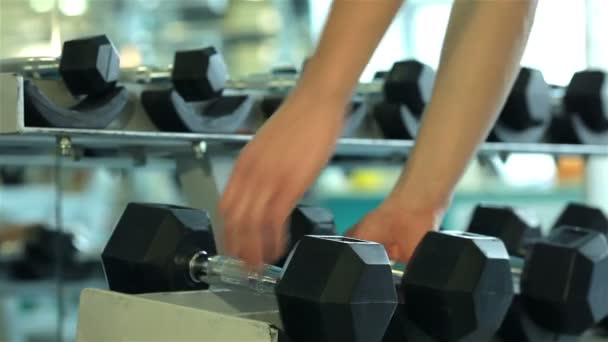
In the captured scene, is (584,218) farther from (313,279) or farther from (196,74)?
(313,279)

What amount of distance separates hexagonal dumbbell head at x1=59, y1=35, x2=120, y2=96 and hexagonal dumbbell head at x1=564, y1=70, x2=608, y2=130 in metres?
0.73

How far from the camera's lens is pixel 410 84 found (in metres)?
1.18

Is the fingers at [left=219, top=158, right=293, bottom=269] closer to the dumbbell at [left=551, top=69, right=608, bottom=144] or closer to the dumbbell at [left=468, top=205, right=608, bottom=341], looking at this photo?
the dumbbell at [left=468, top=205, right=608, bottom=341]

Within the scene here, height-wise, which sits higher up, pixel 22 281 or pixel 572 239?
pixel 572 239

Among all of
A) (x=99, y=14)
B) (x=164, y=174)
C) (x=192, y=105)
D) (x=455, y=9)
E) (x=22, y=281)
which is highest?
(x=455, y=9)

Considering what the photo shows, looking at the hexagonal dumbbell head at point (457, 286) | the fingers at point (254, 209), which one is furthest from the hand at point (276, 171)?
the hexagonal dumbbell head at point (457, 286)

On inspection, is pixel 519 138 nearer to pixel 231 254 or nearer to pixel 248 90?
pixel 248 90

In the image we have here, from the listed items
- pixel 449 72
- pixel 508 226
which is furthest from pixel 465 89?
pixel 508 226

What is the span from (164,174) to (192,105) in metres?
0.71

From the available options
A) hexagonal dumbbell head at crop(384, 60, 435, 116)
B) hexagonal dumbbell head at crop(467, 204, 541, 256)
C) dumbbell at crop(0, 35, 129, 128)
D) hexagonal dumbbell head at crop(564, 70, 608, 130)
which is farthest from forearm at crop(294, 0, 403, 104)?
hexagonal dumbbell head at crop(564, 70, 608, 130)

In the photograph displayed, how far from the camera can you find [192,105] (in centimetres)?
102

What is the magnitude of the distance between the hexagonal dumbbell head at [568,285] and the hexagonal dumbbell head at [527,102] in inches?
14.8

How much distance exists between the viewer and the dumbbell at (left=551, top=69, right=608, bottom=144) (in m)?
1.38

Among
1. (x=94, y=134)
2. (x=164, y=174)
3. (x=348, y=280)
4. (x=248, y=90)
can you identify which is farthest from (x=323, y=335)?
(x=164, y=174)
